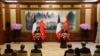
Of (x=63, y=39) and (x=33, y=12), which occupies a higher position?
(x=33, y=12)

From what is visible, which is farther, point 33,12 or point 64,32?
point 33,12

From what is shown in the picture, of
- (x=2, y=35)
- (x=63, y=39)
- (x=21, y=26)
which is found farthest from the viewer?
(x=21, y=26)

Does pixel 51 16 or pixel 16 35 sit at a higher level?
pixel 51 16

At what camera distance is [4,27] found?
1341cm

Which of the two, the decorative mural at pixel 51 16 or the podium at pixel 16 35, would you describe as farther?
the decorative mural at pixel 51 16

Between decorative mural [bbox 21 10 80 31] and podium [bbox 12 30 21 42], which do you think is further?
decorative mural [bbox 21 10 80 31]

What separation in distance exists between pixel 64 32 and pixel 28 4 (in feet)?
14.2

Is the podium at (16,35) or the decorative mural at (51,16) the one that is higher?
the decorative mural at (51,16)

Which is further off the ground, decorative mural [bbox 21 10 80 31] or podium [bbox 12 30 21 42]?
decorative mural [bbox 21 10 80 31]

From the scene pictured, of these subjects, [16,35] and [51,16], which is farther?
[51,16]

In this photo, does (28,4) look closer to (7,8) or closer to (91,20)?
(7,8)

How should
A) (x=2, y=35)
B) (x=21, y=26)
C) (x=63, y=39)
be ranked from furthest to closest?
(x=21, y=26) < (x=2, y=35) < (x=63, y=39)

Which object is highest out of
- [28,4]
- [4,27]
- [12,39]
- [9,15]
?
[28,4]

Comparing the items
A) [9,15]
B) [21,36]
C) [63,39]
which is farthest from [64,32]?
[9,15]
